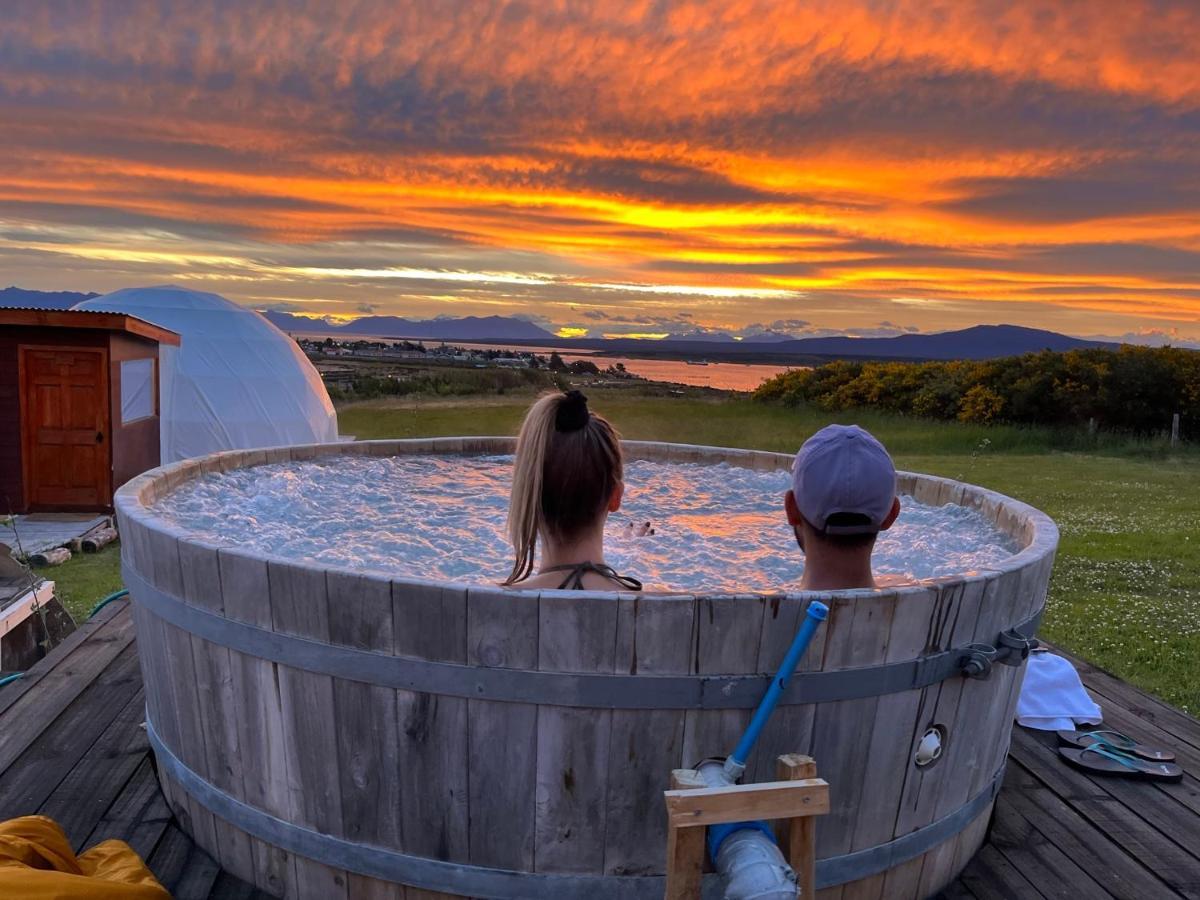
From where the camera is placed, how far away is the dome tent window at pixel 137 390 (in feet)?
39.9

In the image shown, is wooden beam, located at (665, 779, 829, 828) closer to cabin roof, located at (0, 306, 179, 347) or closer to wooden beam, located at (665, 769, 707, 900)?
wooden beam, located at (665, 769, 707, 900)

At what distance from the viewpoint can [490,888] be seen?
2.30 m

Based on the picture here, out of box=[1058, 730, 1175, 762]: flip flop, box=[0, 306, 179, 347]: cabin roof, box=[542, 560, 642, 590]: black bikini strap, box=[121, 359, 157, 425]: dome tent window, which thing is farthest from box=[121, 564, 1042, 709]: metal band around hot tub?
box=[121, 359, 157, 425]: dome tent window

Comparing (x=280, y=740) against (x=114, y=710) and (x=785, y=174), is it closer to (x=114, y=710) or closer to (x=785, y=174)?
(x=114, y=710)

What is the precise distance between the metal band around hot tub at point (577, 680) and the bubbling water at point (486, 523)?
5.15 feet

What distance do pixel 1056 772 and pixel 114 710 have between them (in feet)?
13.3

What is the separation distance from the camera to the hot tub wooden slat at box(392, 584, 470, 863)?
83.1 inches

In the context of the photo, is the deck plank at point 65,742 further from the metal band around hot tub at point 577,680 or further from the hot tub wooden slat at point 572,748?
the hot tub wooden slat at point 572,748

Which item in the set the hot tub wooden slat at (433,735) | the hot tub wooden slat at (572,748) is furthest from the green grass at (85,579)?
the hot tub wooden slat at (572,748)

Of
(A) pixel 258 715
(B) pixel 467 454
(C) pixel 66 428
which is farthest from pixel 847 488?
(C) pixel 66 428

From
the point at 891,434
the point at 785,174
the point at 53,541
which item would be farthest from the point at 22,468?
the point at 891,434

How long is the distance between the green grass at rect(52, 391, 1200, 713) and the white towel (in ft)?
5.74

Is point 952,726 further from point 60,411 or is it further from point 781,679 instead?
point 60,411

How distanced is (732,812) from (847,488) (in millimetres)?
1030
